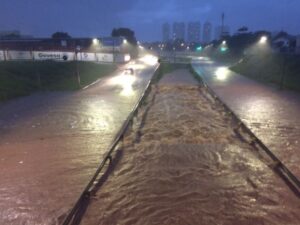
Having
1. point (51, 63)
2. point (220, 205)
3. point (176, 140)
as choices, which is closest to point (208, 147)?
point (176, 140)

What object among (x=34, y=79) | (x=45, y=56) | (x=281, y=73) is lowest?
(x=34, y=79)

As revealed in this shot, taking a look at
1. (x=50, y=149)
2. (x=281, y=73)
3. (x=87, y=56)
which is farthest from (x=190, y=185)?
(x=87, y=56)

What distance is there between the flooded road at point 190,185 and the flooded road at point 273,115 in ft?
3.05

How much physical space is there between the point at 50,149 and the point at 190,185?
14.6 ft

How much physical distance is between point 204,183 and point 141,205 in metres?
1.62

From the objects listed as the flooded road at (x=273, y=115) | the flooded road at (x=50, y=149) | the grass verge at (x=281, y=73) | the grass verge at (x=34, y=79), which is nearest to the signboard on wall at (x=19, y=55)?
the grass verge at (x=34, y=79)

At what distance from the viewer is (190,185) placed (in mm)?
6742

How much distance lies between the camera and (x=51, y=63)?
2909cm

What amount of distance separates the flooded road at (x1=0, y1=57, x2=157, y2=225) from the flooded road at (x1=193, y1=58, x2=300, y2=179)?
16.3 feet

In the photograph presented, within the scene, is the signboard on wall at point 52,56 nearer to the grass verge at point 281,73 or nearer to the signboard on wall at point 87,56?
the signboard on wall at point 87,56

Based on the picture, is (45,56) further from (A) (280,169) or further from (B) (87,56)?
(A) (280,169)

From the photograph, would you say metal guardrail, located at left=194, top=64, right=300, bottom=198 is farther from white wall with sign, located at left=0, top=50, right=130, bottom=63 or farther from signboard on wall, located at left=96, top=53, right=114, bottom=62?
signboard on wall, located at left=96, top=53, right=114, bottom=62

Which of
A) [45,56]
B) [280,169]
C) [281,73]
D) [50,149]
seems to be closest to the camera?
[280,169]

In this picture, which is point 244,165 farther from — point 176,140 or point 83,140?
point 83,140
